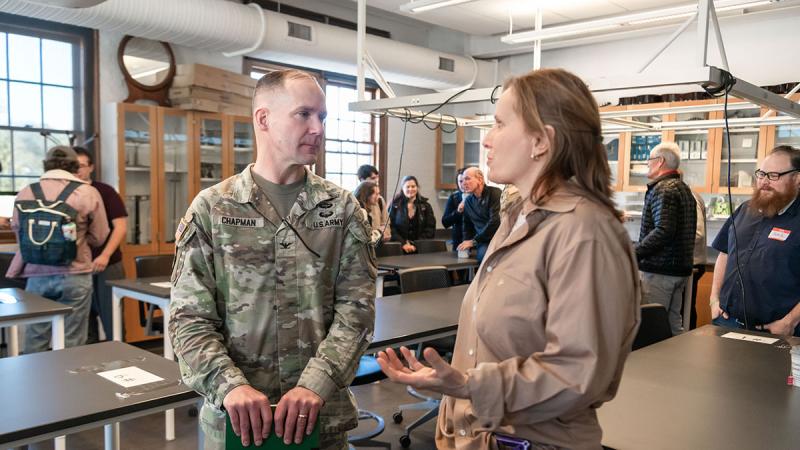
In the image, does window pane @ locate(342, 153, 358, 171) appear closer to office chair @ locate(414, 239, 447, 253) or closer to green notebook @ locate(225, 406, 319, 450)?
office chair @ locate(414, 239, 447, 253)

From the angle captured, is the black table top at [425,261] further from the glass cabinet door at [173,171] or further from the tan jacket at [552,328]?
the tan jacket at [552,328]

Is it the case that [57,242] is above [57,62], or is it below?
below

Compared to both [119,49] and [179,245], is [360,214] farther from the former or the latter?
[119,49]

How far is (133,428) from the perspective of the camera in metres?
3.62

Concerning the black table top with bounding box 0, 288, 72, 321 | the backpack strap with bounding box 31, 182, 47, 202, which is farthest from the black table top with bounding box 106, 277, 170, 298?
the backpack strap with bounding box 31, 182, 47, 202

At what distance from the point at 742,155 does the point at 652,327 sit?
4.44 metres

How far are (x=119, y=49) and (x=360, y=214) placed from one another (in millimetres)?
4897

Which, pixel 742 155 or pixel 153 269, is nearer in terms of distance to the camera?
pixel 153 269

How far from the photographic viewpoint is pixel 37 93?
5387 mm

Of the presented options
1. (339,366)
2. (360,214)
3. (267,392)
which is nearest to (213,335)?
(267,392)

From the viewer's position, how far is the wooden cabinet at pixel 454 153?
8625 millimetres

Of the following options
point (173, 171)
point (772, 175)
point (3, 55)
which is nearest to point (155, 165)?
point (173, 171)

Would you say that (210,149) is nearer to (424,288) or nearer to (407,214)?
(407,214)

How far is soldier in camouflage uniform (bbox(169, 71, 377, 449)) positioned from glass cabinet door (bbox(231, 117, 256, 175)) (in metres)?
4.80
